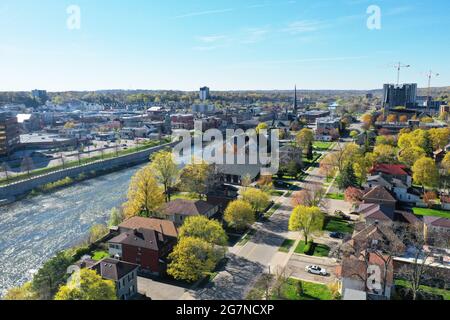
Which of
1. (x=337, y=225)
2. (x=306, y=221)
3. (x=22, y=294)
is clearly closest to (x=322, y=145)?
(x=337, y=225)

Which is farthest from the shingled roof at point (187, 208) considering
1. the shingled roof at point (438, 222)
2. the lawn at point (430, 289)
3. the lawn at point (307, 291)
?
the shingled roof at point (438, 222)

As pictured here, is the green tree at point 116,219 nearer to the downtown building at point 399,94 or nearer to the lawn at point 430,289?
the lawn at point 430,289

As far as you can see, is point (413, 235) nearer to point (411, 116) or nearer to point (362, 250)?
point (362, 250)

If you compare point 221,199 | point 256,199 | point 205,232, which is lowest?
point 221,199

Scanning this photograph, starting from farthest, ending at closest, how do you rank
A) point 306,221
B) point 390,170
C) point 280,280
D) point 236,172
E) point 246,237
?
1. point 236,172
2. point 390,170
3. point 246,237
4. point 306,221
5. point 280,280

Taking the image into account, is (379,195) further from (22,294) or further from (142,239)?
(22,294)

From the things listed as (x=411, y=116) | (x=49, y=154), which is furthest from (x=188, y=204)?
(x=411, y=116)
